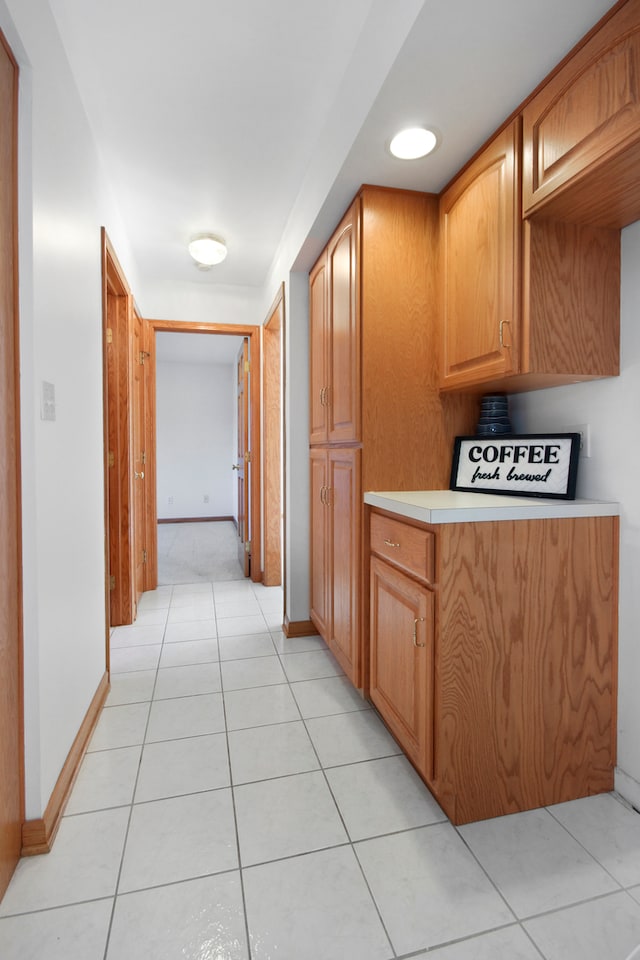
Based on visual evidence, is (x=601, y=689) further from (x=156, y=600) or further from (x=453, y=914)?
(x=156, y=600)

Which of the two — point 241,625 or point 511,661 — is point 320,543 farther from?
point 511,661

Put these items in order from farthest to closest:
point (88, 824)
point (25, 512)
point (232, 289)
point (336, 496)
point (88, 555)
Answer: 1. point (232, 289)
2. point (336, 496)
3. point (88, 555)
4. point (88, 824)
5. point (25, 512)

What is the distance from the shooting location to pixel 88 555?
1.84 m

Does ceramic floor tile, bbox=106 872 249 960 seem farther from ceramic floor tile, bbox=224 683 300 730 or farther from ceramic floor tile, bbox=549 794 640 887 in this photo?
ceramic floor tile, bbox=549 794 640 887

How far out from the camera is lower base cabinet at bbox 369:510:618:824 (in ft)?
4.37

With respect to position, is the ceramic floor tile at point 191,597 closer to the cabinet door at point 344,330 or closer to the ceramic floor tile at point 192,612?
the ceramic floor tile at point 192,612

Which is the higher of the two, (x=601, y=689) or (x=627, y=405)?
(x=627, y=405)

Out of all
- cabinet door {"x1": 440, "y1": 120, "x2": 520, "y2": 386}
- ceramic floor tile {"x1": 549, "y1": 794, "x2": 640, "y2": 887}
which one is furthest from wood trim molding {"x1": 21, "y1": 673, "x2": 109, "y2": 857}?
cabinet door {"x1": 440, "y1": 120, "x2": 520, "y2": 386}

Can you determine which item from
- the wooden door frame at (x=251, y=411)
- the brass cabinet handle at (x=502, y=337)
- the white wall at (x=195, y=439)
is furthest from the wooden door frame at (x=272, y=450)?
the white wall at (x=195, y=439)

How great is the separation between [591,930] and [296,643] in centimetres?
175

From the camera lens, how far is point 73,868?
121cm

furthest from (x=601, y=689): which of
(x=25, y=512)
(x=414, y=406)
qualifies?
(x=25, y=512)

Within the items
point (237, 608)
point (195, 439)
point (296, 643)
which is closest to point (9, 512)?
point (296, 643)

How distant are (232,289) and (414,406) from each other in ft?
7.76
